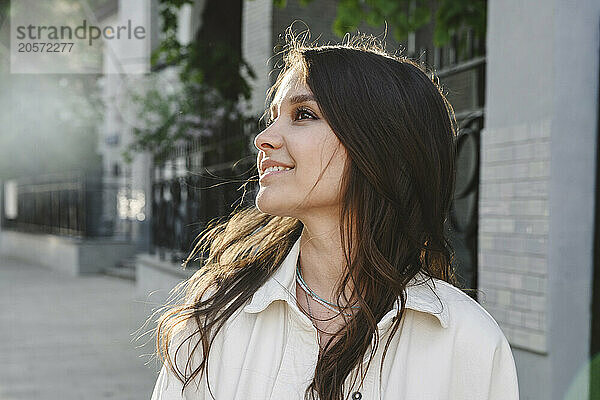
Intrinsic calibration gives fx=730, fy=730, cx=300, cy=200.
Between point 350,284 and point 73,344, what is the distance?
20.7 ft

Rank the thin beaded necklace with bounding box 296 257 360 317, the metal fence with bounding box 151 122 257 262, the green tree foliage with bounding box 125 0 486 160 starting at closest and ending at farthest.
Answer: the thin beaded necklace with bounding box 296 257 360 317 → the green tree foliage with bounding box 125 0 486 160 → the metal fence with bounding box 151 122 257 262

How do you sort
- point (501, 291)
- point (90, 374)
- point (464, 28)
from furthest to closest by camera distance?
point (90, 374) → point (464, 28) → point (501, 291)

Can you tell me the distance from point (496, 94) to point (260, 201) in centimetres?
292

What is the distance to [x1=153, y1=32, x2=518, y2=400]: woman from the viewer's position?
1.72 metres

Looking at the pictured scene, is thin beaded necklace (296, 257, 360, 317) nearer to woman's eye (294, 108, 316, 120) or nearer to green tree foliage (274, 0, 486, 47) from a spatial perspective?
woman's eye (294, 108, 316, 120)

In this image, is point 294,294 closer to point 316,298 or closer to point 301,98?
point 316,298

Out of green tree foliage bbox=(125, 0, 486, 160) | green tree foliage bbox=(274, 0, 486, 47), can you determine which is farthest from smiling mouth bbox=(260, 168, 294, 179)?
green tree foliage bbox=(125, 0, 486, 160)

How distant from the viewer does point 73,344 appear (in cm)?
756

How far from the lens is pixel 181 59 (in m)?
9.50

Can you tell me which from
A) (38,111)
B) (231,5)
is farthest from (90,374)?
(38,111)

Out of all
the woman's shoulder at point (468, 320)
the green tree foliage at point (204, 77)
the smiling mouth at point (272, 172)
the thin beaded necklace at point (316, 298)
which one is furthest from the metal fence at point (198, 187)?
the woman's shoulder at point (468, 320)

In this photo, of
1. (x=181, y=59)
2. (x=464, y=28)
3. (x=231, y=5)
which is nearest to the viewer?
(x=464, y=28)

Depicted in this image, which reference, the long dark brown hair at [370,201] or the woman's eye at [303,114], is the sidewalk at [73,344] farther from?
the woman's eye at [303,114]

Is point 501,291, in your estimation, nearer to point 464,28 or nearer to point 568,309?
point 568,309
